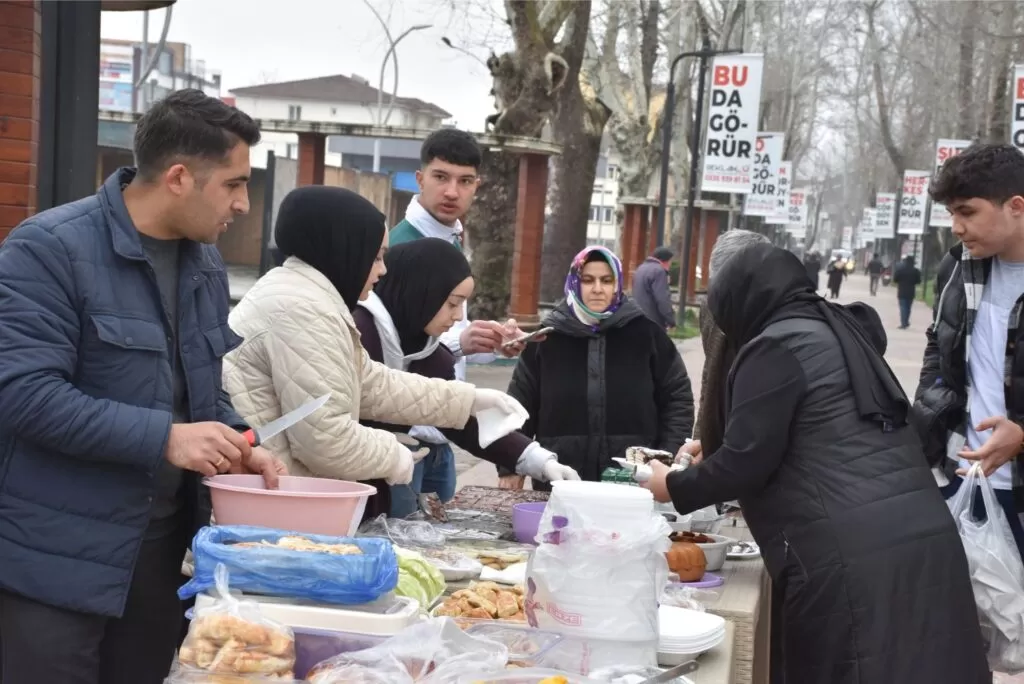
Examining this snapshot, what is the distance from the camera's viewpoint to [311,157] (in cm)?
1691

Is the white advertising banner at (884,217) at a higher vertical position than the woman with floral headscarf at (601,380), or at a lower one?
higher

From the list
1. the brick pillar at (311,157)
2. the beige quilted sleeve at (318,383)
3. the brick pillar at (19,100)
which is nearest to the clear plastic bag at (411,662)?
the beige quilted sleeve at (318,383)

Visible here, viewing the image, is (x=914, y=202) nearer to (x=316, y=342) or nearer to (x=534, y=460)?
(x=534, y=460)

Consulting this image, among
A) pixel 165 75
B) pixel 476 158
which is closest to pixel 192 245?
pixel 476 158

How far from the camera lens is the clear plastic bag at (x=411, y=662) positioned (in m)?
2.31

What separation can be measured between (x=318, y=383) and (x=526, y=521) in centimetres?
106

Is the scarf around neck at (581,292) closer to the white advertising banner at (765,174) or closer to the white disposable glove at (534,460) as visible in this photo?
the white disposable glove at (534,460)

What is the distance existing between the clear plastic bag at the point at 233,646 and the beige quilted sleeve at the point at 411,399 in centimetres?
162

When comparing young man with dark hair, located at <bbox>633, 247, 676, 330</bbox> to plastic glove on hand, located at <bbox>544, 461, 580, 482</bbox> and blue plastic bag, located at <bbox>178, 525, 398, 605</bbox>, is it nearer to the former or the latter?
plastic glove on hand, located at <bbox>544, 461, 580, 482</bbox>

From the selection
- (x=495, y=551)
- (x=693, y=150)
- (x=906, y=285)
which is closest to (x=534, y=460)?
(x=495, y=551)

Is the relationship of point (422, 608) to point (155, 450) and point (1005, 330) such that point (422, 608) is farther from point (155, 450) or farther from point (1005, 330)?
point (1005, 330)

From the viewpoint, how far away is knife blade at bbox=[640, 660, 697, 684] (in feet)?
8.47

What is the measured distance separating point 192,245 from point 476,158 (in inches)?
115

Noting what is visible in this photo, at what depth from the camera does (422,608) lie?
274 centimetres
